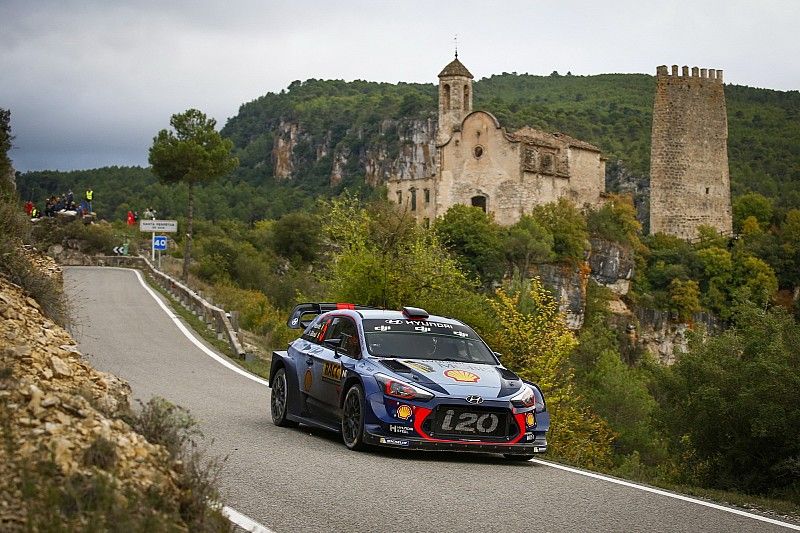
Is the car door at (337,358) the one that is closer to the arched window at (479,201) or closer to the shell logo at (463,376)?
the shell logo at (463,376)

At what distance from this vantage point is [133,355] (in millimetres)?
26172

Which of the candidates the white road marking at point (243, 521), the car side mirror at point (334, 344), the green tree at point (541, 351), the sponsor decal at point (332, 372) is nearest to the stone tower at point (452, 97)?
the green tree at point (541, 351)

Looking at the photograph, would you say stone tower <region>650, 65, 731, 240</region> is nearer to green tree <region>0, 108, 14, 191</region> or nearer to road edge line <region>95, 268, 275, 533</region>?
road edge line <region>95, 268, 275, 533</region>

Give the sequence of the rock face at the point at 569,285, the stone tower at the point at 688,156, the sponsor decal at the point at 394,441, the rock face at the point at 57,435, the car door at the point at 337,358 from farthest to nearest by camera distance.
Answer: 1. the stone tower at the point at 688,156
2. the rock face at the point at 569,285
3. the car door at the point at 337,358
4. the sponsor decal at the point at 394,441
5. the rock face at the point at 57,435

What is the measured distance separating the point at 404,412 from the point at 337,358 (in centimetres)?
184

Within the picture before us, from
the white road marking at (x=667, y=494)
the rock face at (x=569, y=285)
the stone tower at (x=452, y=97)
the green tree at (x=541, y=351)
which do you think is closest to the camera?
the white road marking at (x=667, y=494)

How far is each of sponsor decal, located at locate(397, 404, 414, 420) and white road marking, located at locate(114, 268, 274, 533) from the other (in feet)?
11.7

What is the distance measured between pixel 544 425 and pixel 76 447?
7.06 m

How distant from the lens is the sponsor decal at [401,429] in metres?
12.7

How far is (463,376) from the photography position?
13203 millimetres

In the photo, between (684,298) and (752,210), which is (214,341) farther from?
(752,210)

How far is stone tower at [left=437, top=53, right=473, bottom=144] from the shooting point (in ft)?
305

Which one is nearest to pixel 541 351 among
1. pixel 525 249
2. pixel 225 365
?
pixel 225 365

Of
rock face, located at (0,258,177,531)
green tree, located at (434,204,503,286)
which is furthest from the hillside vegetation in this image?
rock face, located at (0,258,177,531)
